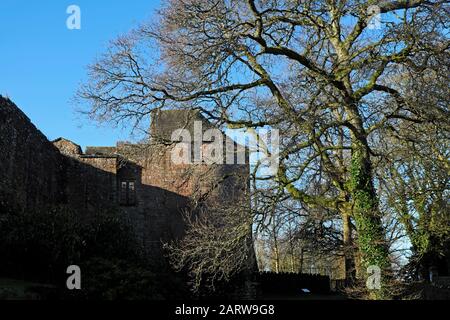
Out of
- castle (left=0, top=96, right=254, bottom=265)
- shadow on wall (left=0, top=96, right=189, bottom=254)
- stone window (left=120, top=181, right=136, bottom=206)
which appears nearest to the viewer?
castle (left=0, top=96, right=254, bottom=265)

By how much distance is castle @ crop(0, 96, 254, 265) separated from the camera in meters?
15.9

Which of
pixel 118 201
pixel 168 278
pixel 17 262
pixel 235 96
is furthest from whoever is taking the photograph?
pixel 118 201

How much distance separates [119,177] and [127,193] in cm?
89

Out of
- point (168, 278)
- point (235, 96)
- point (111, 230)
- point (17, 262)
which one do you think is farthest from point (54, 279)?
point (235, 96)

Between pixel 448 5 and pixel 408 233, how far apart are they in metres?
6.97

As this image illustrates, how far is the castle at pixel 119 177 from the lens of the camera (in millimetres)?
15930

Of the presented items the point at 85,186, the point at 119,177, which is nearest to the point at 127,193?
the point at 119,177

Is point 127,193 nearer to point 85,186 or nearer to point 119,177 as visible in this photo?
point 119,177

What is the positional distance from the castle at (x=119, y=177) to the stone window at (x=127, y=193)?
0.16 ft

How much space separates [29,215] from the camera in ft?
48.4

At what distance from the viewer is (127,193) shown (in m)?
26.9

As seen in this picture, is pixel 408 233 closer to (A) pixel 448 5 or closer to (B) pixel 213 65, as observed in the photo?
(A) pixel 448 5

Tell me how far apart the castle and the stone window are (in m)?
0.05

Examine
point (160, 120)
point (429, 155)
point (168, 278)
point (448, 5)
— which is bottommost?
point (168, 278)
